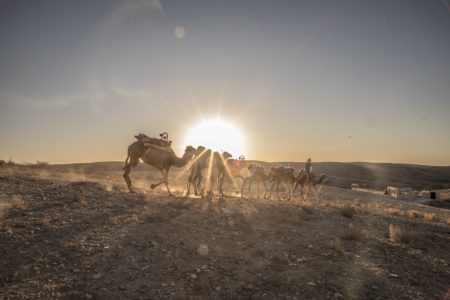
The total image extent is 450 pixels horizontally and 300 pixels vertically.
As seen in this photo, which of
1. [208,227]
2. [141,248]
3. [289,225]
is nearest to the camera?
[141,248]

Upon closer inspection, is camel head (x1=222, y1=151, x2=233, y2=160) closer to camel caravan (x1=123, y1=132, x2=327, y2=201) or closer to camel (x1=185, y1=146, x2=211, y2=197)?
camel caravan (x1=123, y1=132, x2=327, y2=201)

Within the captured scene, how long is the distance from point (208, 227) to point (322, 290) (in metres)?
4.30

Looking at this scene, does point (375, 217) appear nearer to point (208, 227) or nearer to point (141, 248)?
point (208, 227)

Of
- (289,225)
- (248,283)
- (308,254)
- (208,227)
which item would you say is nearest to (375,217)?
(289,225)

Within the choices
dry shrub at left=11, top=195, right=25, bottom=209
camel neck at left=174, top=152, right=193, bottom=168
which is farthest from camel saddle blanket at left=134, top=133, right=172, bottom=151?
dry shrub at left=11, top=195, right=25, bottom=209

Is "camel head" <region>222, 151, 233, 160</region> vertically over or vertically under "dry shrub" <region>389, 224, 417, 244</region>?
over

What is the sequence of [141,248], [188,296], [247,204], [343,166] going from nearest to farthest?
[188,296], [141,248], [247,204], [343,166]

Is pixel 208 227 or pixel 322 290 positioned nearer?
pixel 322 290

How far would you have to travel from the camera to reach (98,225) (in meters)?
10.7

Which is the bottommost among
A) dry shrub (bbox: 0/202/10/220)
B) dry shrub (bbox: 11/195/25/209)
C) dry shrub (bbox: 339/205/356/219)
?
dry shrub (bbox: 339/205/356/219)

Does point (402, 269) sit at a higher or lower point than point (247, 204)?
lower

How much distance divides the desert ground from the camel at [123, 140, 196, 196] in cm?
247

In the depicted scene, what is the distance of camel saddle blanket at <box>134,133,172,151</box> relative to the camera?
17.0m

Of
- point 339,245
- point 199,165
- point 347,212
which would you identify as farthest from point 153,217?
point 347,212
